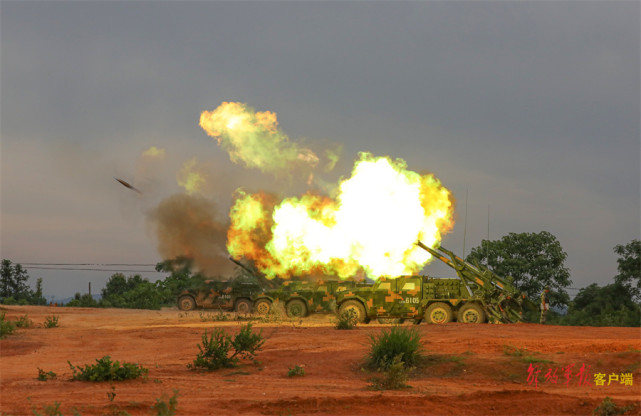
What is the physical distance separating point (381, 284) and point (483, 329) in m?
5.01

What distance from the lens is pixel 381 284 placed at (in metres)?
24.8

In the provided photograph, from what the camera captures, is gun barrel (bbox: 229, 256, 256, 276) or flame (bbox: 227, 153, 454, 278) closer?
flame (bbox: 227, 153, 454, 278)

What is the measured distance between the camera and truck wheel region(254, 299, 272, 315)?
31.1 metres

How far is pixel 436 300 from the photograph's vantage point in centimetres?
2428

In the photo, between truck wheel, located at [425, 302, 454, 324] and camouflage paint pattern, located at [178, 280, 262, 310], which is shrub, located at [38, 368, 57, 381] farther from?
camouflage paint pattern, located at [178, 280, 262, 310]

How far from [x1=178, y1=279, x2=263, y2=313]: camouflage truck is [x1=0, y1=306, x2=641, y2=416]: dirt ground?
1879 centimetres

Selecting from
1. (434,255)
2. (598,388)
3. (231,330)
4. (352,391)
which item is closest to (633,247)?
(434,255)

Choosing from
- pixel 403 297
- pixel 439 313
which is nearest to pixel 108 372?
pixel 403 297

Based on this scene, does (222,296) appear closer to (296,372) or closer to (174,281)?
(174,281)

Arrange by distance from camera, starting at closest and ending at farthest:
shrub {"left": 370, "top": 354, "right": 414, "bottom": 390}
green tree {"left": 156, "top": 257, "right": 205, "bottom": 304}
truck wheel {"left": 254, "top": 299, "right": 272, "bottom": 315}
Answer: shrub {"left": 370, "top": 354, "right": 414, "bottom": 390}
truck wheel {"left": 254, "top": 299, "right": 272, "bottom": 315}
green tree {"left": 156, "top": 257, "right": 205, "bottom": 304}

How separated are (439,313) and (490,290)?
7.61 feet

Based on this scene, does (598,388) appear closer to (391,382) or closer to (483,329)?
(391,382)

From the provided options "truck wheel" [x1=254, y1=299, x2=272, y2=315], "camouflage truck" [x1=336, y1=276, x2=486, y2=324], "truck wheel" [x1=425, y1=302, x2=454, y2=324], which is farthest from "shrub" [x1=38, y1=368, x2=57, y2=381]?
"truck wheel" [x1=254, y1=299, x2=272, y2=315]

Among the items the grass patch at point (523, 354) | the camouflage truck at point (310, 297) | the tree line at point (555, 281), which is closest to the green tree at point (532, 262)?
the tree line at point (555, 281)
